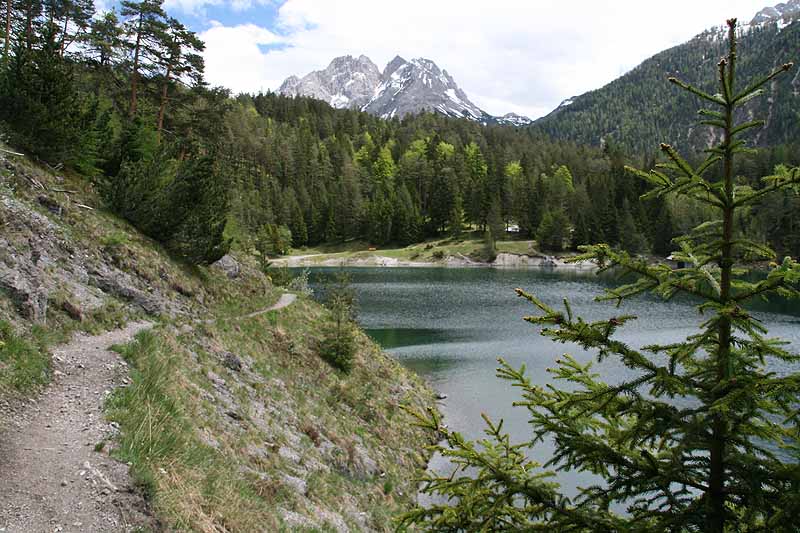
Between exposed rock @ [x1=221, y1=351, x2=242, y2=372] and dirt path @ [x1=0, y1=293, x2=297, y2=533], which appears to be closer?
dirt path @ [x1=0, y1=293, x2=297, y2=533]

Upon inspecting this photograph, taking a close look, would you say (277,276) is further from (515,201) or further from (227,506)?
(515,201)

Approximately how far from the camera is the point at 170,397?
9781mm

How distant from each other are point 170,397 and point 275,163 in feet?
429

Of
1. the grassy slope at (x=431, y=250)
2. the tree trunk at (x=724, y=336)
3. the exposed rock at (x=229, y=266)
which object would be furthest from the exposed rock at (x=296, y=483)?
the grassy slope at (x=431, y=250)

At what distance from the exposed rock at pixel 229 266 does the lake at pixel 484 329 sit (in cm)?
1209

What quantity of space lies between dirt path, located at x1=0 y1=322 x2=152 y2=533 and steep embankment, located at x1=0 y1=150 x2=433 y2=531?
20 mm

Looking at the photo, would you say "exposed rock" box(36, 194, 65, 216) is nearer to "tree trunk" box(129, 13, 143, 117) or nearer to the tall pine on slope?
"tree trunk" box(129, 13, 143, 117)

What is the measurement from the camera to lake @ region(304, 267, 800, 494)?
26625 millimetres

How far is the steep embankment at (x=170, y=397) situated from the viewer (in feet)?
21.6

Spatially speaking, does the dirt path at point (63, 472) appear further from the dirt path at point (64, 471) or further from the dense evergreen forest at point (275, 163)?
the dense evergreen forest at point (275, 163)

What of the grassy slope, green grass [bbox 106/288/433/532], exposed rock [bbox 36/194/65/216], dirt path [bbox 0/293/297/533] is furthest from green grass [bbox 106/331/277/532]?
the grassy slope

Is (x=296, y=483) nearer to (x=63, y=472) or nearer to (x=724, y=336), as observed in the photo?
(x=63, y=472)

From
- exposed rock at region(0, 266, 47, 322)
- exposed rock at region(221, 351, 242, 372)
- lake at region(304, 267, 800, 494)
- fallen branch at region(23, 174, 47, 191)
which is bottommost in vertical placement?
lake at region(304, 267, 800, 494)

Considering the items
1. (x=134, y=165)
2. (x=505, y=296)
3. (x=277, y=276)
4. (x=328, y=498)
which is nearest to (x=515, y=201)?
(x=505, y=296)
